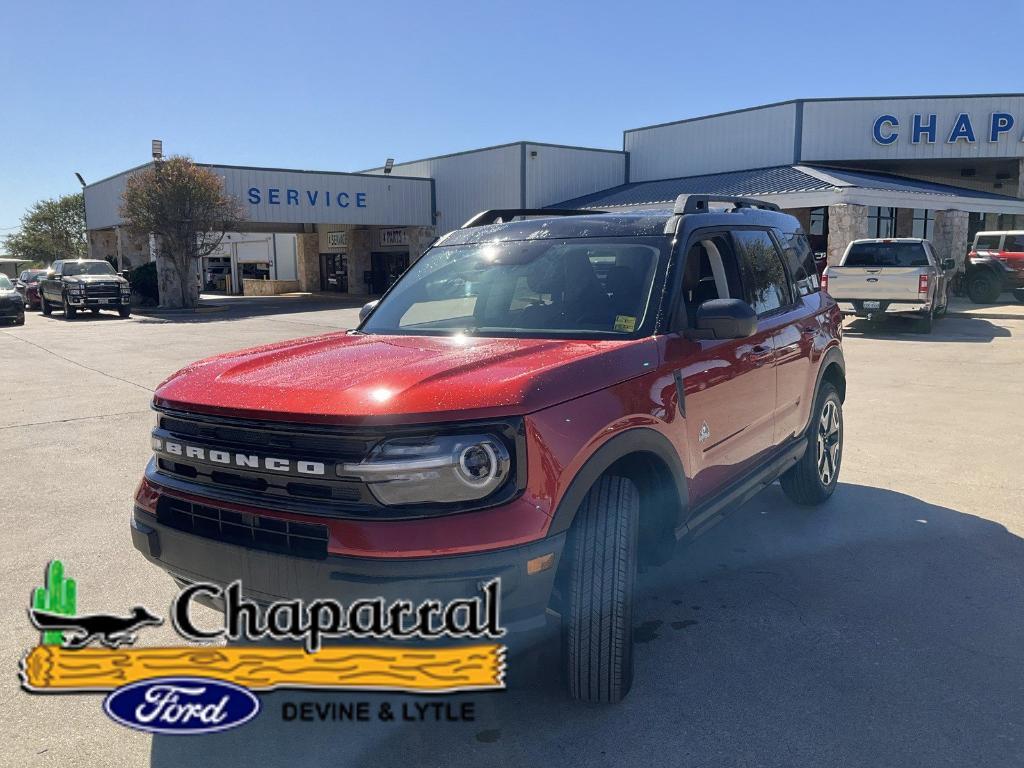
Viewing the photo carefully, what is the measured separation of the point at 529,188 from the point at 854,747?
34431 mm

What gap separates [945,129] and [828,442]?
101 feet

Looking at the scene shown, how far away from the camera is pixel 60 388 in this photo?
10.8 meters

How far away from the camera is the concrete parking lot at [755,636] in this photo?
9.14 feet

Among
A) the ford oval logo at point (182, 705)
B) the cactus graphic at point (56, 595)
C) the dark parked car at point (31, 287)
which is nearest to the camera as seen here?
the ford oval logo at point (182, 705)

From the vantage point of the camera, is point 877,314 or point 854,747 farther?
point 877,314

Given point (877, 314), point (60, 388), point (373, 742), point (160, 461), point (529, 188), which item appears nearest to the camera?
point (373, 742)

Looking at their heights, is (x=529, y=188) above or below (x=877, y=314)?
above

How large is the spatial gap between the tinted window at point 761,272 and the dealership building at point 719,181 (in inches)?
822

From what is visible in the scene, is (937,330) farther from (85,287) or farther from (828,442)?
(85,287)

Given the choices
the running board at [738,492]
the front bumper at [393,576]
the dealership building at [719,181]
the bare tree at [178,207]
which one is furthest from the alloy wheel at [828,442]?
the bare tree at [178,207]

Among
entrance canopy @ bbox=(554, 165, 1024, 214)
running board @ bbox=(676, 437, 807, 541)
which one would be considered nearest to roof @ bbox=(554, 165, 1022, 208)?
entrance canopy @ bbox=(554, 165, 1024, 214)

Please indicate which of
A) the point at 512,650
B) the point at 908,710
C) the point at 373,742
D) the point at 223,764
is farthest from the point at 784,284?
the point at 223,764

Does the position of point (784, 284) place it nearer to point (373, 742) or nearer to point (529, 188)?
point (373, 742)

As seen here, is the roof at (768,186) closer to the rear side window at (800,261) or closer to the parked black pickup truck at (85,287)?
the parked black pickup truck at (85,287)
